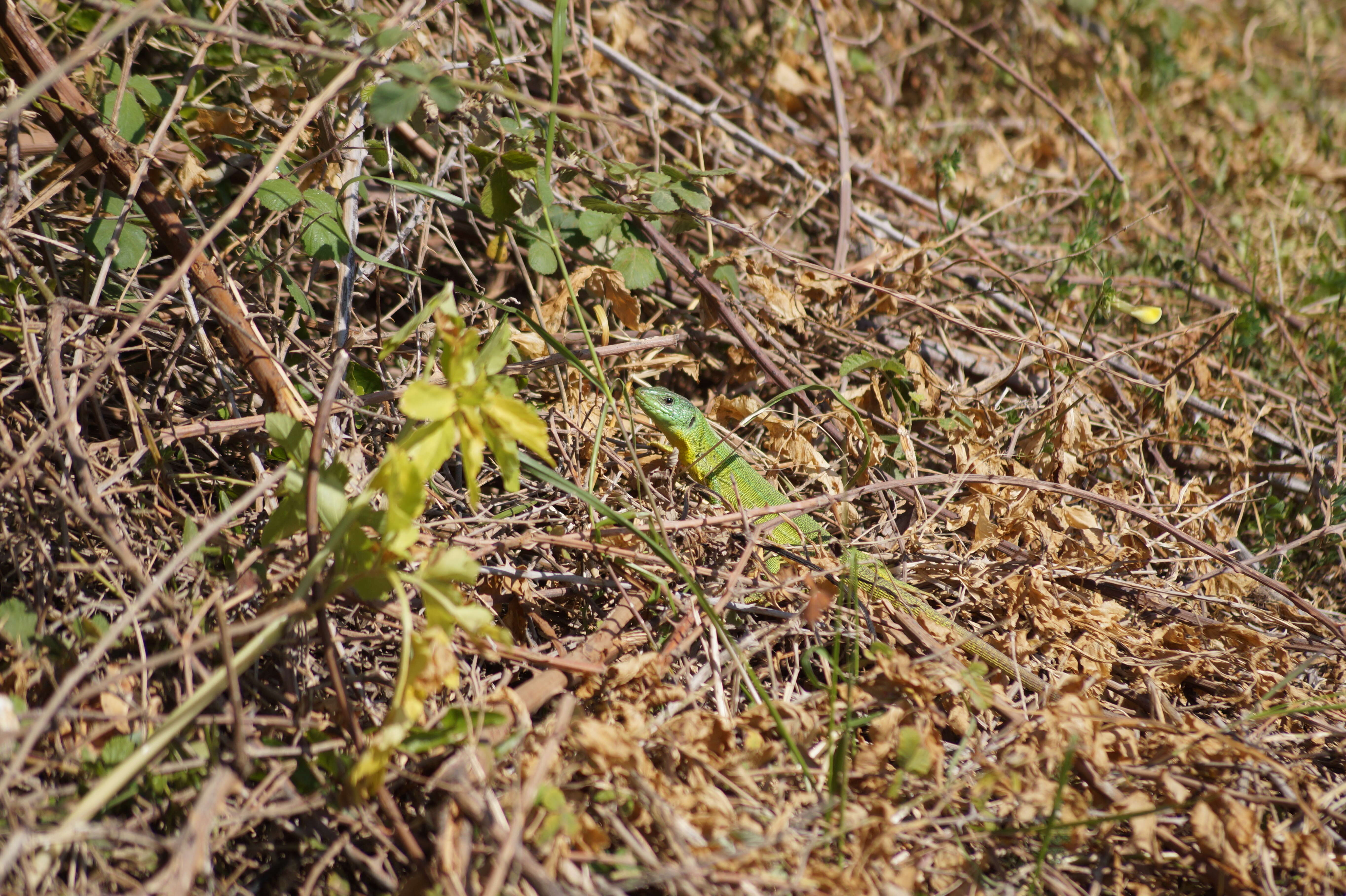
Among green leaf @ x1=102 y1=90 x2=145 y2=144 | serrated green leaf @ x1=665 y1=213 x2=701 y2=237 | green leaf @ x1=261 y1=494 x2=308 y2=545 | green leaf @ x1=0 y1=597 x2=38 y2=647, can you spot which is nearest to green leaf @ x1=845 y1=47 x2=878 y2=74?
serrated green leaf @ x1=665 y1=213 x2=701 y2=237

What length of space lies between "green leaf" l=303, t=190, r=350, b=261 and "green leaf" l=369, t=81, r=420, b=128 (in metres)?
0.53

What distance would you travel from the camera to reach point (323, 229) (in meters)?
2.19

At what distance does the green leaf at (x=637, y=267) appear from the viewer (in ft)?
7.94

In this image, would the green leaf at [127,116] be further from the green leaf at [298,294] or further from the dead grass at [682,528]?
the green leaf at [298,294]

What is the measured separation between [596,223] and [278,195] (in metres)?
0.84

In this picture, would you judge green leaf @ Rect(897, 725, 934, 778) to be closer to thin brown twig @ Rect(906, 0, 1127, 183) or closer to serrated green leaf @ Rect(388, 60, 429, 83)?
serrated green leaf @ Rect(388, 60, 429, 83)

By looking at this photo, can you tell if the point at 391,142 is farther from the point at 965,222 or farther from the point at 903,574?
the point at 965,222

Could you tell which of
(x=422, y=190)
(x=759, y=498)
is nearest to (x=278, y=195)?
(x=422, y=190)

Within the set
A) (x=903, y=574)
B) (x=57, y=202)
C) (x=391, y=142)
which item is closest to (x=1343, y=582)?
(x=903, y=574)

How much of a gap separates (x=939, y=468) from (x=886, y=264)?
795 mm

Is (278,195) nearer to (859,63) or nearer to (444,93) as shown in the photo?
(444,93)

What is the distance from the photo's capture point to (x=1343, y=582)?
282 cm

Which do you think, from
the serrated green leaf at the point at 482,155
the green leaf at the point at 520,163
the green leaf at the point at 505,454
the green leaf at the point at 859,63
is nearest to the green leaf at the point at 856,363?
the green leaf at the point at 520,163

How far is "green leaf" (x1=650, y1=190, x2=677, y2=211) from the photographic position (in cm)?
247
